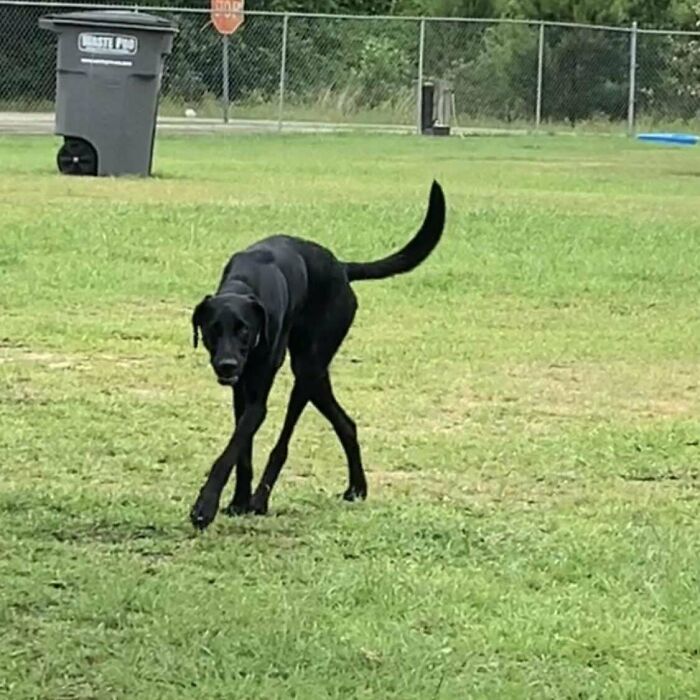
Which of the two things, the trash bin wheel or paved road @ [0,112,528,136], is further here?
paved road @ [0,112,528,136]

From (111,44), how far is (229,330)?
14.8 meters

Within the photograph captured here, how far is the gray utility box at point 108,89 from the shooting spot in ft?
63.6

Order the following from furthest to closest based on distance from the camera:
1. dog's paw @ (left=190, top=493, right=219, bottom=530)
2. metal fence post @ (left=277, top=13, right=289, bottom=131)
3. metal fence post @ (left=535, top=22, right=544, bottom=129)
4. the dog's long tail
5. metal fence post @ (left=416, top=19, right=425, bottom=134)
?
metal fence post @ (left=535, top=22, right=544, bottom=129) < metal fence post @ (left=416, top=19, right=425, bottom=134) < metal fence post @ (left=277, top=13, right=289, bottom=131) < the dog's long tail < dog's paw @ (left=190, top=493, right=219, bottom=530)

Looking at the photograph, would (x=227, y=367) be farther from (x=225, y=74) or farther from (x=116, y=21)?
(x=225, y=74)

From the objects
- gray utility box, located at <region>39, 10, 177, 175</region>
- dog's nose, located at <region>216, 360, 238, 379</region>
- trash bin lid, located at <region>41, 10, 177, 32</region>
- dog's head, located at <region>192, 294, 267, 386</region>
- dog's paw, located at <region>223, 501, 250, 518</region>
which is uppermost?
trash bin lid, located at <region>41, 10, 177, 32</region>

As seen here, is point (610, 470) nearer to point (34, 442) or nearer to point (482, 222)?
point (34, 442)

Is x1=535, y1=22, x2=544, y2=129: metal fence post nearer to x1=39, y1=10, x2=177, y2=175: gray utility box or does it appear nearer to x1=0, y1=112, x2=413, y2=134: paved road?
x1=0, y1=112, x2=413, y2=134: paved road

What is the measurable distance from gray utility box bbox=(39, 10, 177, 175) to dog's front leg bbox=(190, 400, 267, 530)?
44.8 feet

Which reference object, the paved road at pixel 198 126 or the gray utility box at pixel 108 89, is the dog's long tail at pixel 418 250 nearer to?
the gray utility box at pixel 108 89

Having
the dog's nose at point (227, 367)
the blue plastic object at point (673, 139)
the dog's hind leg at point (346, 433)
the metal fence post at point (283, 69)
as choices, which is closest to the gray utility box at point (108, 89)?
the metal fence post at point (283, 69)

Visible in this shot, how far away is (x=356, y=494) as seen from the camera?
6344 mm

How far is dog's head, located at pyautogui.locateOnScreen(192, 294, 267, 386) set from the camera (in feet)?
18.3

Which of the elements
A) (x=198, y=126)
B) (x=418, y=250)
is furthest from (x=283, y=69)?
(x=418, y=250)

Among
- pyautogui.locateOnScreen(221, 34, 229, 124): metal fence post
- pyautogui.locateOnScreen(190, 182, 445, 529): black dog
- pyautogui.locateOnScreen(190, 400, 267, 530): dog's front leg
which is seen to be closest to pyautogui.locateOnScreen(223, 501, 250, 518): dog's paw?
pyautogui.locateOnScreen(190, 182, 445, 529): black dog
